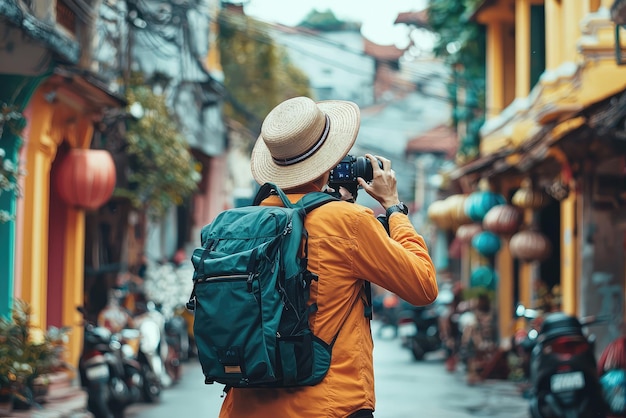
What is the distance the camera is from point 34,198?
40.9 feet

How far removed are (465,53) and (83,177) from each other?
11253 mm

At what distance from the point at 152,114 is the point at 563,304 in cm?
677

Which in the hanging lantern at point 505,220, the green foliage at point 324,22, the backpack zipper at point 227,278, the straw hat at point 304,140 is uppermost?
the green foliage at point 324,22

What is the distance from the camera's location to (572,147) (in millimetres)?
12875

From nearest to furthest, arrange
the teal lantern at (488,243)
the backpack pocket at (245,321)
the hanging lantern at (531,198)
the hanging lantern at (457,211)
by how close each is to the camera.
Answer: the backpack pocket at (245,321) → the hanging lantern at (531,198) → the teal lantern at (488,243) → the hanging lantern at (457,211)

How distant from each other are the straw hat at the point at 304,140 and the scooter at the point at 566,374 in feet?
19.3

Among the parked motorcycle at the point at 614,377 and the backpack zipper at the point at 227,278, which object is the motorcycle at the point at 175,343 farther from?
the backpack zipper at the point at 227,278

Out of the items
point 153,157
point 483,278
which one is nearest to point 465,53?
point 483,278

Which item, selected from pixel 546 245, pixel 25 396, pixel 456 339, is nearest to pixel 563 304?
pixel 546 245

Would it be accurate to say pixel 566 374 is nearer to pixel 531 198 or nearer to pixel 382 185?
pixel 382 185

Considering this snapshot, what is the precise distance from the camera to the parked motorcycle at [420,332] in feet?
70.5

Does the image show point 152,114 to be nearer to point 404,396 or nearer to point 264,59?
point 404,396

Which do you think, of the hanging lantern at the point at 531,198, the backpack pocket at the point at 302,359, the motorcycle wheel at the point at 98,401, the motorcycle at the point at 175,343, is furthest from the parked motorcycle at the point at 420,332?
the backpack pocket at the point at 302,359

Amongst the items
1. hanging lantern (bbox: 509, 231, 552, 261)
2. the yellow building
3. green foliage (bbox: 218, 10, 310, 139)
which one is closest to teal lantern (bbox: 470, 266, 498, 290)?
the yellow building
